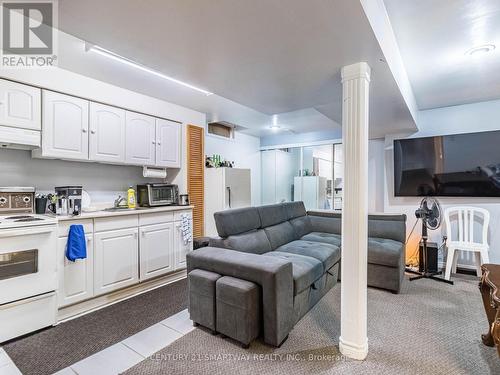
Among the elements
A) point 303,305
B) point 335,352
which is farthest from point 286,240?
point 335,352

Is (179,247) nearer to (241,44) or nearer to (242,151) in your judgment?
(241,44)

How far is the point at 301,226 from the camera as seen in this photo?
4078 millimetres

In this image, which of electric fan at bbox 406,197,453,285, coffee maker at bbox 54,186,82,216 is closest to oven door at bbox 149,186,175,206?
coffee maker at bbox 54,186,82,216

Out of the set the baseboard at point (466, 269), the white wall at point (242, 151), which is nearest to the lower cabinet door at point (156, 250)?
the white wall at point (242, 151)

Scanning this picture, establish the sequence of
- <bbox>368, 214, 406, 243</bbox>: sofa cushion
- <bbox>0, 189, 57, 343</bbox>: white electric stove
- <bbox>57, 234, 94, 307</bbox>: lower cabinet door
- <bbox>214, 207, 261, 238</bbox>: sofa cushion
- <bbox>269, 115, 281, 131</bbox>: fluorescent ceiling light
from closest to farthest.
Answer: <bbox>0, 189, 57, 343</bbox>: white electric stove, <bbox>57, 234, 94, 307</bbox>: lower cabinet door, <bbox>214, 207, 261, 238</bbox>: sofa cushion, <bbox>368, 214, 406, 243</bbox>: sofa cushion, <bbox>269, 115, 281, 131</bbox>: fluorescent ceiling light

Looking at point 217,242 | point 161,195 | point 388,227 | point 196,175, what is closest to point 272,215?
point 217,242

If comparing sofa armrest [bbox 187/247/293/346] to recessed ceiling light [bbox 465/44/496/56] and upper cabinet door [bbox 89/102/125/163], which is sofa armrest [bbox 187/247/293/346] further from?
recessed ceiling light [bbox 465/44/496/56]

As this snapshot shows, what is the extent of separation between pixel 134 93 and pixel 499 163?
496 cm

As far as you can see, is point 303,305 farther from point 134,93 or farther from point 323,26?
point 134,93

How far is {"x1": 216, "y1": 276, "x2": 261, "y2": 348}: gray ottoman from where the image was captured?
6.40ft

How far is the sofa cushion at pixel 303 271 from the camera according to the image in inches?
90.3

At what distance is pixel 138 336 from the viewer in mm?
2174

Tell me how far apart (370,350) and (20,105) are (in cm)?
366

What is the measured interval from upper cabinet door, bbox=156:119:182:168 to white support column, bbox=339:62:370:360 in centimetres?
258
